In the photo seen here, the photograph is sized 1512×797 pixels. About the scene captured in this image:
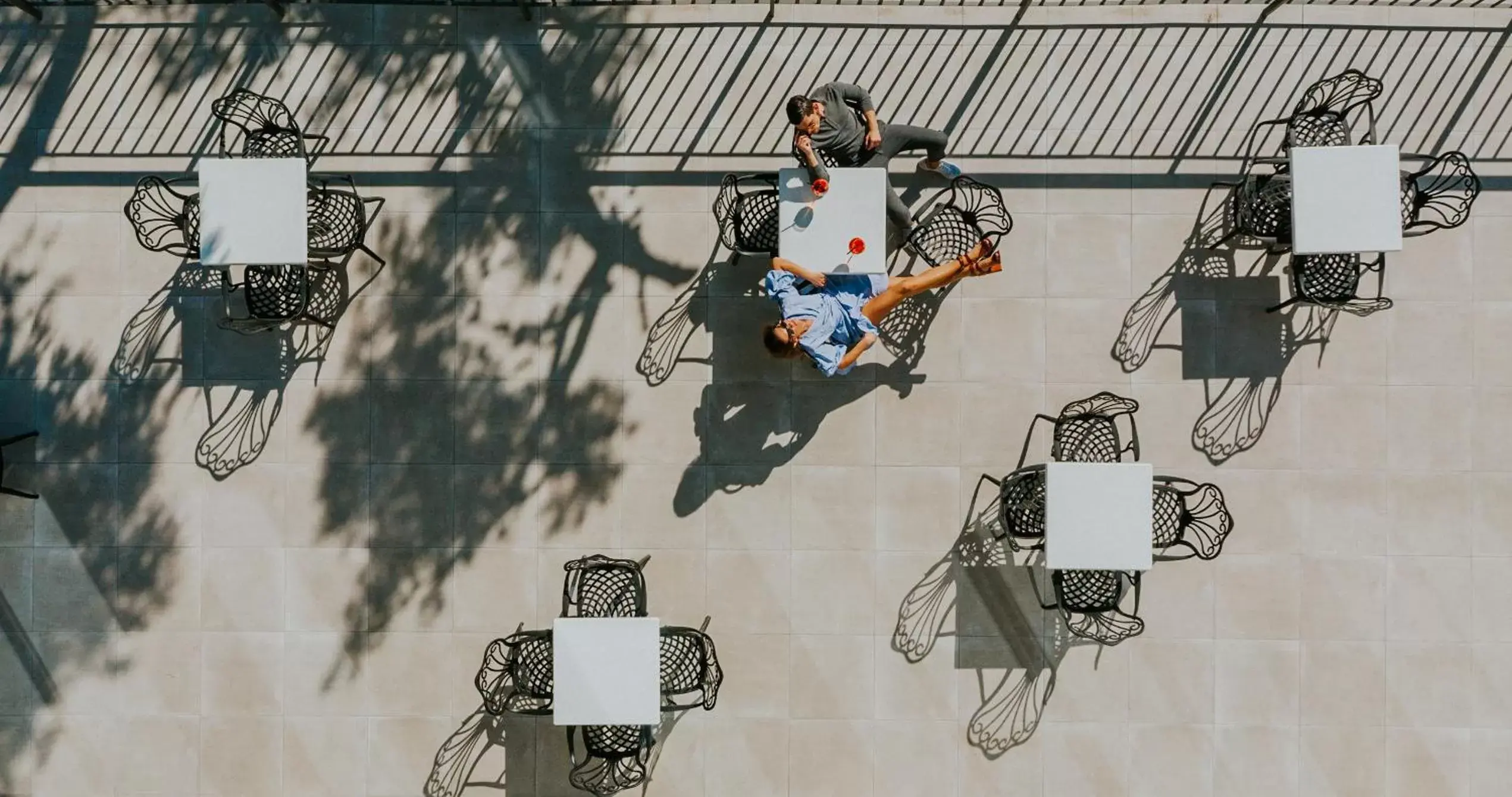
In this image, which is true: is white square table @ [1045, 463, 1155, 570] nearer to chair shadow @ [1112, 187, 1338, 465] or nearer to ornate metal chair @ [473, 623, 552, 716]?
chair shadow @ [1112, 187, 1338, 465]

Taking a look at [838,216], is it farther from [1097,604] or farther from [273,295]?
[273,295]

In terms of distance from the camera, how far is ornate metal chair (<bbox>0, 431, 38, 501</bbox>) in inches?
226

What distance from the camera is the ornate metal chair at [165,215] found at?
5551 millimetres

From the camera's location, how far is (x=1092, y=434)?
5.71 m

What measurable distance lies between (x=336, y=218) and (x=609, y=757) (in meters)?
3.65

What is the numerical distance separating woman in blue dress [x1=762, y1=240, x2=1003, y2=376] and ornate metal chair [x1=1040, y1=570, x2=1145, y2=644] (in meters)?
1.81

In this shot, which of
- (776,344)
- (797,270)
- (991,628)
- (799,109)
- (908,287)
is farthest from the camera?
(991,628)

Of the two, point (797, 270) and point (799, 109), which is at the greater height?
point (799, 109)

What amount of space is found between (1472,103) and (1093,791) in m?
4.83

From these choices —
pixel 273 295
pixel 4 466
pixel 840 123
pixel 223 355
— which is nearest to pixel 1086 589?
pixel 840 123

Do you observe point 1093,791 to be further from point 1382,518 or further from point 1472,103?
point 1472,103

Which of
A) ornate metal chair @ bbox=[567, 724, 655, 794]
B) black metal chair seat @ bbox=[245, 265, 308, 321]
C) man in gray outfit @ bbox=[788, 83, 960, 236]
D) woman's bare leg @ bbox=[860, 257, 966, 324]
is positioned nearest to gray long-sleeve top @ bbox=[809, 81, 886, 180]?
man in gray outfit @ bbox=[788, 83, 960, 236]

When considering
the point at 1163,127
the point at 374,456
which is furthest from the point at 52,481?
the point at 1163,127

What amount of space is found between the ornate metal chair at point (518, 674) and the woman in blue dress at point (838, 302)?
7.48ft
